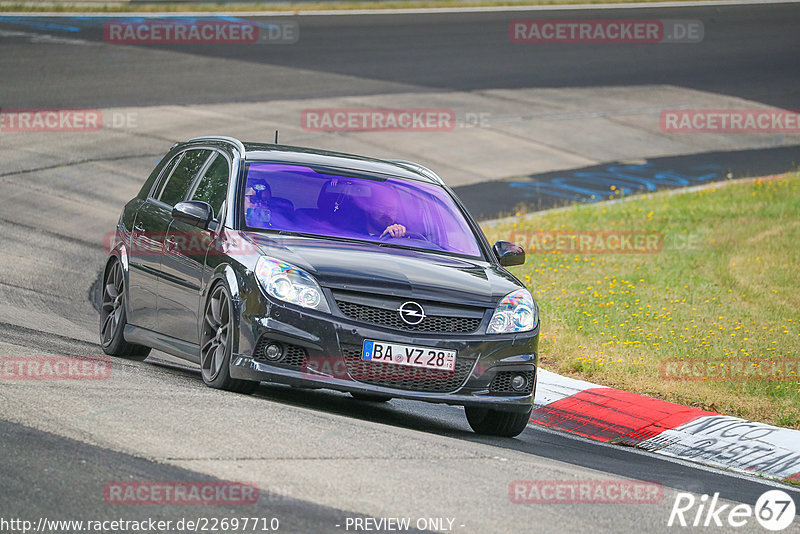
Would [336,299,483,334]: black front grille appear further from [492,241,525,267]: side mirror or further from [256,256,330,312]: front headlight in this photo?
[492,241,525,267]: side mirror

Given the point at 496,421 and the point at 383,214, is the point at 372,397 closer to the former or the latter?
the point at 496,421

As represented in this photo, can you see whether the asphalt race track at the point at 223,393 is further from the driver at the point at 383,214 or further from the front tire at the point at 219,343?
the driver at the point at 383,214

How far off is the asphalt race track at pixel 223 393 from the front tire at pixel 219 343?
19 cm

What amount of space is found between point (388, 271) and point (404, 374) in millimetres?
672

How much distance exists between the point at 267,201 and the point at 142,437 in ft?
8.74

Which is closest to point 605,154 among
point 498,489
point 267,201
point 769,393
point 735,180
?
point 735,180

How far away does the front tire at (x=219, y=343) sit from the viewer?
8227 millimetres

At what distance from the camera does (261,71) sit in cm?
2930

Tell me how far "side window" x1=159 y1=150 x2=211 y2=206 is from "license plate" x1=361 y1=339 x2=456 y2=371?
→ 2588 mm

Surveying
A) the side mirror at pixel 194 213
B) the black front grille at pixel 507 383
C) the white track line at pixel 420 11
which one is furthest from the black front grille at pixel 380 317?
the white track line at pixel 420 11

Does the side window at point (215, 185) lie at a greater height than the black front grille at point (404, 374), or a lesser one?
greater

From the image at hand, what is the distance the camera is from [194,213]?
29.0 feet

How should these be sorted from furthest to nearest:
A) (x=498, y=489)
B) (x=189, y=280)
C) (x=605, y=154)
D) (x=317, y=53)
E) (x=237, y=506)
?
(x=317, y=53) → (x=605, y=154) → (x=189, y=280) → (x=498, y=489) → (x=237, y=506)

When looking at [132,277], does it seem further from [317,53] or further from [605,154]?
[317,53]
